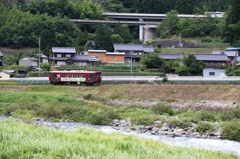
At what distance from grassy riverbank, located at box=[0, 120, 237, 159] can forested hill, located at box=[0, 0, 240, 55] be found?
132 ft

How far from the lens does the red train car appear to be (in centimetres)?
3378

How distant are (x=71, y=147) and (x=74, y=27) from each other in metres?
51.8

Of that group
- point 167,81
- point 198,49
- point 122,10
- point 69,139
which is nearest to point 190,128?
point 69,139

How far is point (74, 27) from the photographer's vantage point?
60562 millimetres

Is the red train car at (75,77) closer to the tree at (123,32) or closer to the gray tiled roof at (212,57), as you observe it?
the gray tiled roof at (212,57)

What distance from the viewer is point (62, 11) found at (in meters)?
66.0

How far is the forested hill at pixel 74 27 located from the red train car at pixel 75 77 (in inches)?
686

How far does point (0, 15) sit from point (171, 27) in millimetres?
25519

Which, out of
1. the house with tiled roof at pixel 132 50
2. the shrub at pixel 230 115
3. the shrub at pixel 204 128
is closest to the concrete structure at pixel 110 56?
the house with tiled roof at pixel 132 50

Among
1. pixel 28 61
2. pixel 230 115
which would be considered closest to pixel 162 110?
pixel 230 115

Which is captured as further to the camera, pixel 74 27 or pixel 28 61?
pixel 74 27

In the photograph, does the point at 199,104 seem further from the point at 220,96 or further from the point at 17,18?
the point at 17,18

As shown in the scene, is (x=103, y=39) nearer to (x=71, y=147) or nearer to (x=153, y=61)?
(x=153, y=61)

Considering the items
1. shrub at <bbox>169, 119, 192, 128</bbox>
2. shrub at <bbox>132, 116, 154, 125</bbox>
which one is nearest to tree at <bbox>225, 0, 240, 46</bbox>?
shrub at <bbox>132, 116, 154, 125</bbox>
